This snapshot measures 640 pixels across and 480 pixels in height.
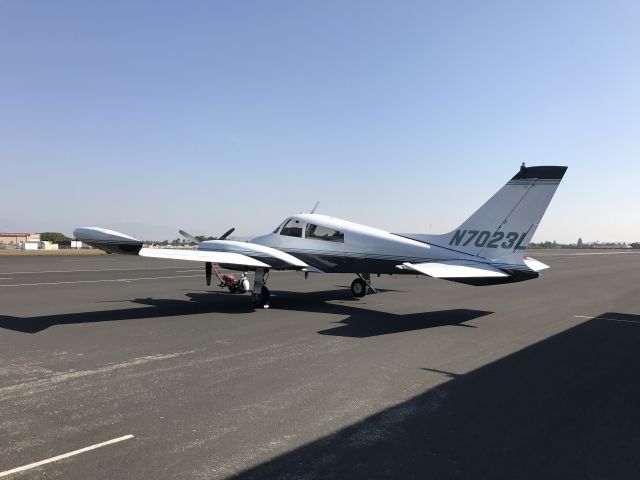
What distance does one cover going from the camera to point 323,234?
15945 mm

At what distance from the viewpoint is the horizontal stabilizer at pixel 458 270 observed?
439 inches

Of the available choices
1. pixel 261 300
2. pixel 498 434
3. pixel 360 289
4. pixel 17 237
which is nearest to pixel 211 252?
pixel 261 300

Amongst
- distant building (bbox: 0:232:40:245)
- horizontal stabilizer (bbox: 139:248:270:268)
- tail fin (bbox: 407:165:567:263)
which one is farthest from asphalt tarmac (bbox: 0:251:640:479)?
distant building (bbox: 0:232:40:245)

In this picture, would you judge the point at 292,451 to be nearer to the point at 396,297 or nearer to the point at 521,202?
the point at 521,202

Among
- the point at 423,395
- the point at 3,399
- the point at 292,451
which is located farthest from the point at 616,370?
the point at 3,399

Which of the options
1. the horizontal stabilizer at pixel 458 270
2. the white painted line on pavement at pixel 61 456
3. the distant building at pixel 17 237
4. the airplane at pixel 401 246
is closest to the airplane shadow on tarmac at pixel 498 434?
the white painted line on pavement at pixel 61 456

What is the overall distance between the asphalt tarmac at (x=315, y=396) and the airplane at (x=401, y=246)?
165 cm

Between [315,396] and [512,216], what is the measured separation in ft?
29.4

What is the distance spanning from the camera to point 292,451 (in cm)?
451

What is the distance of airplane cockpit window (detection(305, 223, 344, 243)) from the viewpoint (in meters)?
15.6

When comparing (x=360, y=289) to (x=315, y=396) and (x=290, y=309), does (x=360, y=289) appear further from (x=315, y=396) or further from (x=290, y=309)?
(x=315, y=396)

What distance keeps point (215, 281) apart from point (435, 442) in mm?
20144

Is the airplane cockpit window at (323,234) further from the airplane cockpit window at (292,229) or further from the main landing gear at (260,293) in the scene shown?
the main landing gear at (260,293)

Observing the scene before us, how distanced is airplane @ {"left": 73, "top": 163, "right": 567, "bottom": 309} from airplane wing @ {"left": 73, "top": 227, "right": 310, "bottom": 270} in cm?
3
